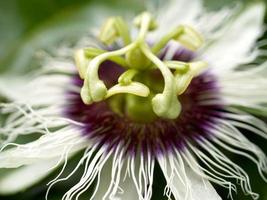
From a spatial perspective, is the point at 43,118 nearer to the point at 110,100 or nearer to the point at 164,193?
the point at 110,100

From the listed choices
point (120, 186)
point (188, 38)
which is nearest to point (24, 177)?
point (120, 186)

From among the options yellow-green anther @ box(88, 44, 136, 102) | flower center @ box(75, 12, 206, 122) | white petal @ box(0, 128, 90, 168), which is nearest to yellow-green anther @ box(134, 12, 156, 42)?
flower center @ box(75, 12, 206, 122)

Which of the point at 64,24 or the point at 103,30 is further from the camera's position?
the point at 64,24

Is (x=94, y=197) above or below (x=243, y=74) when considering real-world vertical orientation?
below

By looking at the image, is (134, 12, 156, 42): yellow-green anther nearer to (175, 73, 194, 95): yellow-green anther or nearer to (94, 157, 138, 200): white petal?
(175, 73, 194, 95): yellow-green anther

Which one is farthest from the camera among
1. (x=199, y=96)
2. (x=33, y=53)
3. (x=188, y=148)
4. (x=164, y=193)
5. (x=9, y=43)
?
(x=9, y=43)

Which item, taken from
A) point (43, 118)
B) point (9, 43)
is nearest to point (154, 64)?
point (43, 118)

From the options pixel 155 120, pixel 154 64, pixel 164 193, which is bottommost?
pixel 164 193
